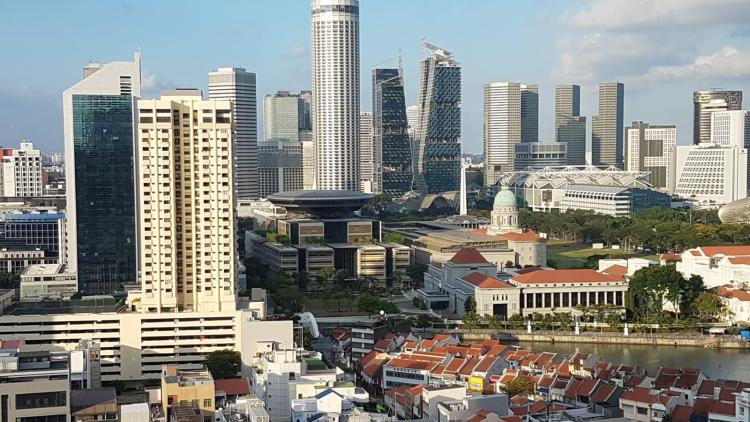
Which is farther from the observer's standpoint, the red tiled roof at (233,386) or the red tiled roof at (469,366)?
the red tiled roof at (469,366)

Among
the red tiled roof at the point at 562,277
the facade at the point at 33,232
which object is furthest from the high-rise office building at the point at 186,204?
the facade at the point at 33,232

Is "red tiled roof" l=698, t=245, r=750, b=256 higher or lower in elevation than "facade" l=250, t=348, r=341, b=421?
higher

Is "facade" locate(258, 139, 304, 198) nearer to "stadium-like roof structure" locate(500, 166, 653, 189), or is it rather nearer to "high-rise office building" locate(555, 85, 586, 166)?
"stadium-like roof structure" locate(500, 166, 653, 189)

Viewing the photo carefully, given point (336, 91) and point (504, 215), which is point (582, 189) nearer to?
point (336, 91)

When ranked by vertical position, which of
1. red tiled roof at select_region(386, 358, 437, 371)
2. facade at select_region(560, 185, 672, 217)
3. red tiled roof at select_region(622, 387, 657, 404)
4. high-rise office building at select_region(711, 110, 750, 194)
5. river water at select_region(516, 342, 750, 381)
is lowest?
river water at select_region(516, 342, 750, 381)

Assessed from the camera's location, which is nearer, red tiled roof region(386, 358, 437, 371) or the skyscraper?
red tiled roof region(386, 358, 437, 371)

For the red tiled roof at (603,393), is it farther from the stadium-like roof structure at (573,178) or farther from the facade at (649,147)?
the facade at (649,147)

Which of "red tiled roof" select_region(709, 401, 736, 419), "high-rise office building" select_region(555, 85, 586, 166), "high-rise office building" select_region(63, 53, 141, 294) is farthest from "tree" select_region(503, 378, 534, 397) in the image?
"high-rise office building" select_region(555, 85, 586, 166)
